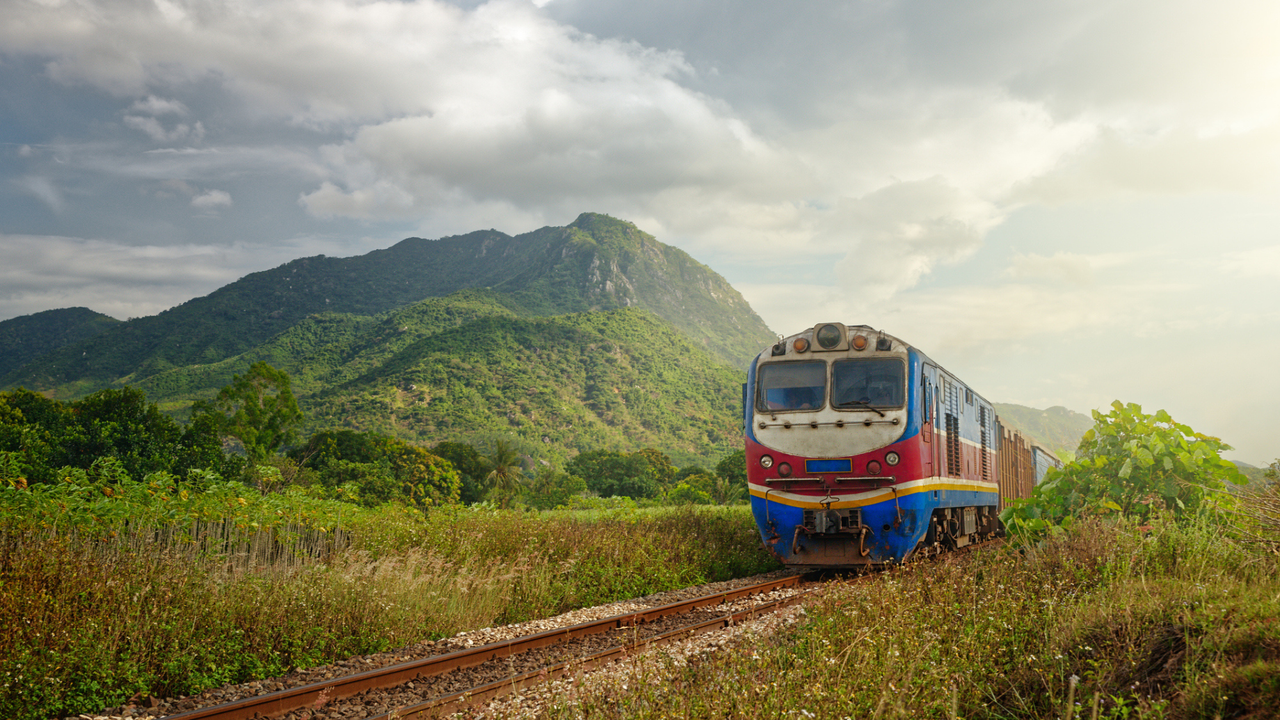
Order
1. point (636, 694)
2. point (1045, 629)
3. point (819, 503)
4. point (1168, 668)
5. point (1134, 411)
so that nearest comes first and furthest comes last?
point (1168, 668) → point (636, 694) → point (1045, 629) → point (1134, 411) → point (819, 503)

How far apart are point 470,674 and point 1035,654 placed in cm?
482

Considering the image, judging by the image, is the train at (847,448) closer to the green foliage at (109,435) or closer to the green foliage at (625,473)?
the green foliage at (109,435)

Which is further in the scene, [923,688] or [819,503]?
[819,503]

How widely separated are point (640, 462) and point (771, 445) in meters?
65.3

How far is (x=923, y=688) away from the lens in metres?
4.77

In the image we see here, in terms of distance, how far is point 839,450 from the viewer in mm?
11164

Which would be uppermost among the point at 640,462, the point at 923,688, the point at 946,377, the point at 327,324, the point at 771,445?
the point at 327,324

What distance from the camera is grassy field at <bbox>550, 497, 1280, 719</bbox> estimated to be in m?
3.93

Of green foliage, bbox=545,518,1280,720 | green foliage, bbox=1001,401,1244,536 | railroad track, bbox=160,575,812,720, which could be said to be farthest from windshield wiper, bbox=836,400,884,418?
green foliage, bbox=545,518,1280,720

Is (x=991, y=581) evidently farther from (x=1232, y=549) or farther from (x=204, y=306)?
(x=204, y=306)

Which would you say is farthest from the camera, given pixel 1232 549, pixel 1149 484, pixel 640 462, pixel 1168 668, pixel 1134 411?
pixel 640 462

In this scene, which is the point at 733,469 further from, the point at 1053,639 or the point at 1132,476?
the point at 1053,639

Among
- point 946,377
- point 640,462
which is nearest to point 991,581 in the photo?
point 946,377

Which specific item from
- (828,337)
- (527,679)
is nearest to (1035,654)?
(527,679)
